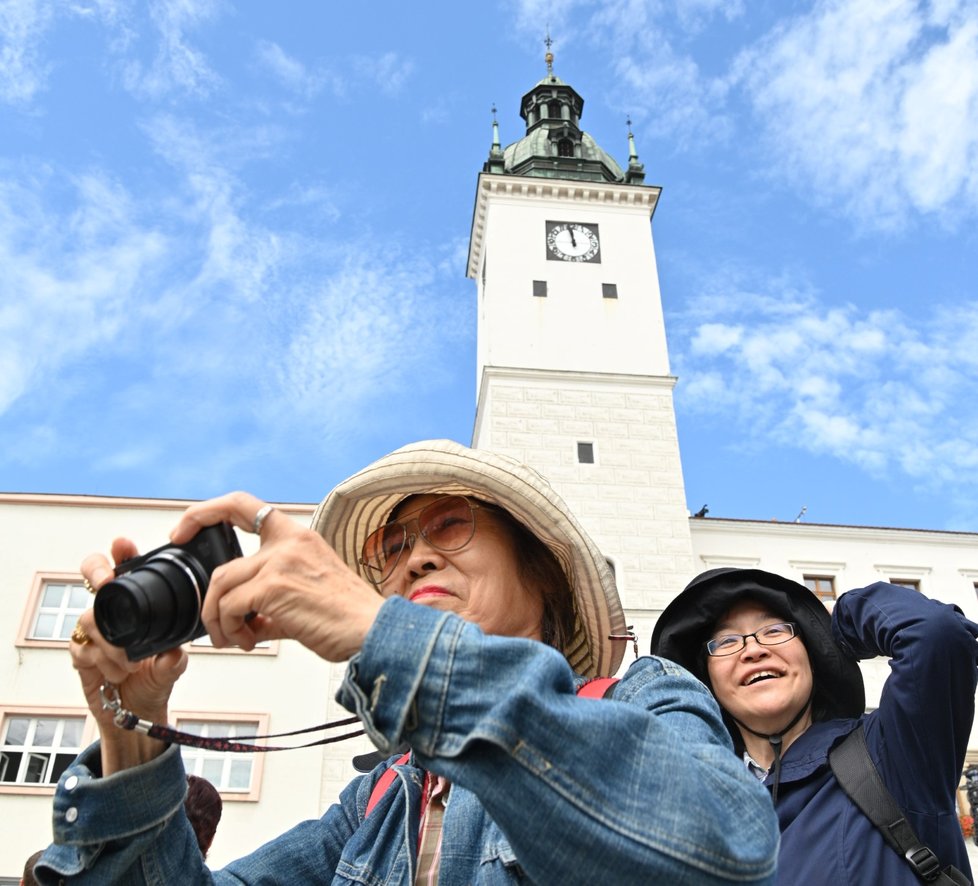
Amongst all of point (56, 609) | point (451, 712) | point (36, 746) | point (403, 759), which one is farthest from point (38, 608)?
point (451, 712)

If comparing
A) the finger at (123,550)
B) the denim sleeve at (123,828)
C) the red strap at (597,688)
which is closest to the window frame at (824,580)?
the red strap at (597,688)

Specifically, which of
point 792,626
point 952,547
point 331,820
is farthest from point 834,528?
point 331,820

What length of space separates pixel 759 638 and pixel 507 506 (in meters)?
1.31

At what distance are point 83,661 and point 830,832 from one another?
1.86 m

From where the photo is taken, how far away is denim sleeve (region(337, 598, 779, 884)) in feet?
3.56

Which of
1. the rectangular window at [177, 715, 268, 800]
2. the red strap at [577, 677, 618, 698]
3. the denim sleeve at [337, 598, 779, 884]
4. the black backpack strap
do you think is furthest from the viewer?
the rectangular window at [177, 715, 268, 800]

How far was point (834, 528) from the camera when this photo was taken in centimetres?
2161

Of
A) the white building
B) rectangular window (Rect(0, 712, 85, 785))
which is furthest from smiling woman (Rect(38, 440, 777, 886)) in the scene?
rectangular window (Rect(0, 712, 85, 785))

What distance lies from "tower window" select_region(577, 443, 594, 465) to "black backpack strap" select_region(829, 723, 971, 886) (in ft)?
61.6

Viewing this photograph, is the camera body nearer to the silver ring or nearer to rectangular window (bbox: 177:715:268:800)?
the silver ring

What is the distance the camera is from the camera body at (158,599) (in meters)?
1.18

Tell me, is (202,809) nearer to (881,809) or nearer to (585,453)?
(881,809)

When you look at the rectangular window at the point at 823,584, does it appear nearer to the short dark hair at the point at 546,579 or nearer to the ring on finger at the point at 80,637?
the short dark hair at the point at 546,579

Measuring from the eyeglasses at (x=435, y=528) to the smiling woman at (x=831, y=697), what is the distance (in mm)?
1225
